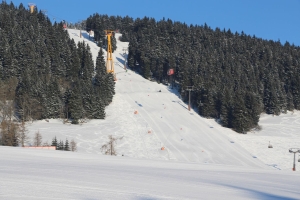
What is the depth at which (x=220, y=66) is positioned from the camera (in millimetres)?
84750

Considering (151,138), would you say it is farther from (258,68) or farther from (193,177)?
(258,68)

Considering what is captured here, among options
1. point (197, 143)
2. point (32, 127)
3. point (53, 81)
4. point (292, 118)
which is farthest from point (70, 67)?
point (292, 118)

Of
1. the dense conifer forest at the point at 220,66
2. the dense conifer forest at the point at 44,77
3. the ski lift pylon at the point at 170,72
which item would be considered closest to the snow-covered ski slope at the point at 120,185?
the dense conifer forest at the point at 44,77

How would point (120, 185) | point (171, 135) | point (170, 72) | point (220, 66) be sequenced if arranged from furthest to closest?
1. point (220, 66)
2. point (170, 72)
3. point (171, 135)
4. point (120, 185)

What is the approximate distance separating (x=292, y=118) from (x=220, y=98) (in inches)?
551

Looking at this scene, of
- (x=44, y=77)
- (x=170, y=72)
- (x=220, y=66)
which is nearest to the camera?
(x=44, y=77)

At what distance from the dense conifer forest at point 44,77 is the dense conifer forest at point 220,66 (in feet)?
49.3

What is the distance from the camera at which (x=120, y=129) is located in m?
47.2

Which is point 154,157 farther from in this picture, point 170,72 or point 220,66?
point 220,66

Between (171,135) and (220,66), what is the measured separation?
4148 centimetres

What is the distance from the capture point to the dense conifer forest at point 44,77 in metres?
49.9

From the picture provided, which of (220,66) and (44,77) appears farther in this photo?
(220,66)

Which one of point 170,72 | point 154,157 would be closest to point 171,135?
point 154,157

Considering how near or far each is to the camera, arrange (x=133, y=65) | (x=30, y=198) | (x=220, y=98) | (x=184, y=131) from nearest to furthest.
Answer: (x=30, y=198), (x=184, y=131), (x=220, y=98), (x=133, y=65)
